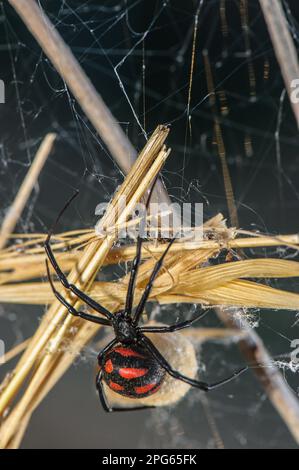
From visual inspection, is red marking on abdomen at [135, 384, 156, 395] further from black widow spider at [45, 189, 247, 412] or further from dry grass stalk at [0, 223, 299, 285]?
dry grass stalk at [0, 223, 299, 285]

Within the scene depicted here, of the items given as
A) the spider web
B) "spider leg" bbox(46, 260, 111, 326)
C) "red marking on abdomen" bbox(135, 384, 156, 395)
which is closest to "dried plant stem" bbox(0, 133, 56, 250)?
the spider web

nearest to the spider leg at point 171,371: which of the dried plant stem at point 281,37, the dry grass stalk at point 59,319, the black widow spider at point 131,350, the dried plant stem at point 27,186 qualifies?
the black widow spider at point 131,350

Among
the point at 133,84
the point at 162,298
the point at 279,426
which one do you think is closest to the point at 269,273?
the point at 162,298

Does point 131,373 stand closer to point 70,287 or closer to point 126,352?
point 126,352

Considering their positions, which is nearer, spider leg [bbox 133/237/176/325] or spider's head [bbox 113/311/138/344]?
spider leg [bbox 133/237/176/325]

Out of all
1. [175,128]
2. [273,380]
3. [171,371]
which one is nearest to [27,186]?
[175,128]

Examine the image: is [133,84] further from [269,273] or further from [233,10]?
[269,273]
